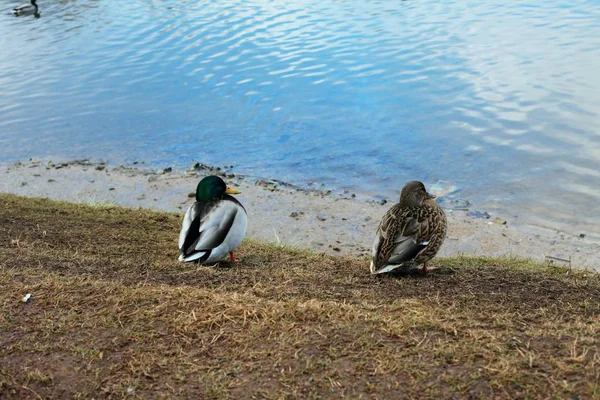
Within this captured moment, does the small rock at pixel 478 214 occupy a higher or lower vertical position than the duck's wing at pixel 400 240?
lower

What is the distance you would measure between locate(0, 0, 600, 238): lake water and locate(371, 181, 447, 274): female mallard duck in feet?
9.51

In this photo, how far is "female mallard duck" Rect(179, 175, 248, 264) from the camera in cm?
579

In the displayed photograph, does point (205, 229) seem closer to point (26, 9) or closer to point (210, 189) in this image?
point (210, 189)

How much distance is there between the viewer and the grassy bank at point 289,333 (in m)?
3.29

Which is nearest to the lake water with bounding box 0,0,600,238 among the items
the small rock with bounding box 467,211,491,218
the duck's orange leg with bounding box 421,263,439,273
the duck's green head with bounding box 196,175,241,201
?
the small rock with bounding box 467,211,491,218

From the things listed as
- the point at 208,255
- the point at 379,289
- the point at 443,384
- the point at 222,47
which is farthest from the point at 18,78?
the point at 443,384

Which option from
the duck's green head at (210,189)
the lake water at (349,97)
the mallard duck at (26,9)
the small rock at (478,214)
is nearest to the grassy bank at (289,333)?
the duck's green head at (210,189)

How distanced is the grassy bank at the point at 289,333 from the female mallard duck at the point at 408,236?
154mm

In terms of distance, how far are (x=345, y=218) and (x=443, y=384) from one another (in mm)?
5132

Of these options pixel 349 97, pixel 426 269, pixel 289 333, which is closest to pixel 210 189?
pixel 426 269

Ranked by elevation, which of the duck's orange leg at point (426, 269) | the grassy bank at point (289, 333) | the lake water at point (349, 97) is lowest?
the lake water at point (349, 97)

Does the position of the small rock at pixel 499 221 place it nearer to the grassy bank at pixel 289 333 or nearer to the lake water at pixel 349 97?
the lake water at pixel 349 97

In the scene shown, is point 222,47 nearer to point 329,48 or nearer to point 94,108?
point 329,48

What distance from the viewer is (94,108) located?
14.2m
